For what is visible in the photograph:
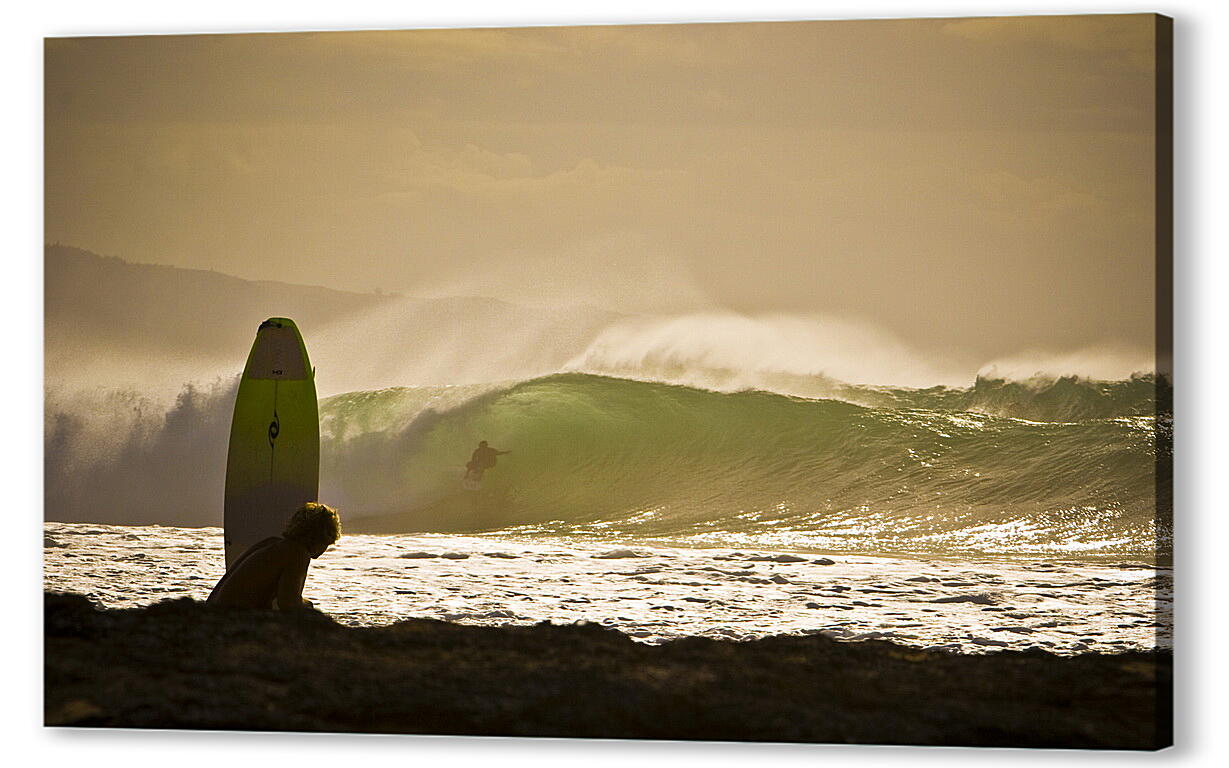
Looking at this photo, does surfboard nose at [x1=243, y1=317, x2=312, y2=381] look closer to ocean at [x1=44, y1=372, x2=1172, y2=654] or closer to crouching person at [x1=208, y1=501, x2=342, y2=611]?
ocean at [x1=44, y1=372, x2=1172, y2=654]

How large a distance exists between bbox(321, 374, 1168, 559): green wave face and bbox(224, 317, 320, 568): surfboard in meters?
0.07

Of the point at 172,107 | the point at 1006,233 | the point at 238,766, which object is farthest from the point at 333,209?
the point at 1006,233

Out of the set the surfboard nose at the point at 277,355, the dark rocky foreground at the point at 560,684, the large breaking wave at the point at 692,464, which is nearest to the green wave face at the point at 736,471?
the large breaking wave at the point at 692,464

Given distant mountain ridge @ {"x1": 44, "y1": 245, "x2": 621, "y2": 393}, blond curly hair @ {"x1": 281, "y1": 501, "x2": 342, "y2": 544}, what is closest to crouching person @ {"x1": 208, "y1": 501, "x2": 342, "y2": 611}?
blond curly hair @ {"x1": 281, "y1": 501, "x2": 342, "y2": 544}

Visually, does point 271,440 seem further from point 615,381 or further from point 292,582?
point 615,381

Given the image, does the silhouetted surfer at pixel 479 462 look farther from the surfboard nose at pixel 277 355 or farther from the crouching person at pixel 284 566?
the surfboard nose at pixel 277 355

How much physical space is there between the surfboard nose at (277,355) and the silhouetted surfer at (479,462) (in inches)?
22.2

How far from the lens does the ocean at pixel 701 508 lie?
4.75 m

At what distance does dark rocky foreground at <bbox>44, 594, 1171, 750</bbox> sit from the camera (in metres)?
4.62

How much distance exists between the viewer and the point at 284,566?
16.5ft

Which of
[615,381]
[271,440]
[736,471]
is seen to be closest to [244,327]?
[271,440]

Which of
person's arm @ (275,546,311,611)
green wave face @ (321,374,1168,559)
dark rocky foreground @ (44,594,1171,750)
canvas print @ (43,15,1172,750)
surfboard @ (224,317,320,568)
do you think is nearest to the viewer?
dark rocky foreground @ (44,594,1171,750)

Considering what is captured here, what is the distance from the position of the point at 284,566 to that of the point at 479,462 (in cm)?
66

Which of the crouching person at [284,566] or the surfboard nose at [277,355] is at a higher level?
the surfboard nose at [277,355]
